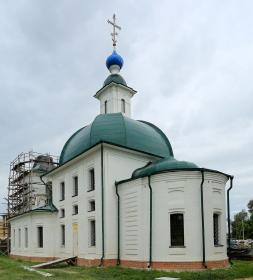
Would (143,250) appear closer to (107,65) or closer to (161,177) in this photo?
(161,177)

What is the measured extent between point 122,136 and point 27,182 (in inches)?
624

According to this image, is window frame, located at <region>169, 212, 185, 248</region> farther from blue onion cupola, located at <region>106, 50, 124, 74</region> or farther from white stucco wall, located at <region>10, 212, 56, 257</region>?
blue onion cupola, located at <region>106, 50, 124, 74</region>

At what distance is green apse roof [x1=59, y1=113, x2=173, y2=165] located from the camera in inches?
803

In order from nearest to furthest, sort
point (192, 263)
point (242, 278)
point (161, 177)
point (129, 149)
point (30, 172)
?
point (242, 278) < point (192, 263) < point (161, 177) < point (129, 149) < point (30, 172)

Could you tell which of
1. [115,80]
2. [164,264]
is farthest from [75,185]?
[164,264]

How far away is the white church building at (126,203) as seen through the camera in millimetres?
16156

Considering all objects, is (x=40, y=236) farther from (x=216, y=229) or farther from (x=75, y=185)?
(x=216, y=229)

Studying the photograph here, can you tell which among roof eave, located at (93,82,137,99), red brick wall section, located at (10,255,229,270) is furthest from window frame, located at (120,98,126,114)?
red brick wall section, located at (10,255,229,270)

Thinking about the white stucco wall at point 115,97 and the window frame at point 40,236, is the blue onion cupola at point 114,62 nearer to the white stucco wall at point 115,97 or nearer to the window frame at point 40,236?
the white stucco wall at point 115,97

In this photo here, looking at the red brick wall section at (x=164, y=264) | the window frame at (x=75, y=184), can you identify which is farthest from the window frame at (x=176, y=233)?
the window frame at (x=75, y=184)

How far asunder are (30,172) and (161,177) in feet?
62.2

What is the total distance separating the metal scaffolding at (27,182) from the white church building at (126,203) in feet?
22.8

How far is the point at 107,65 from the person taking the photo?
2609cm

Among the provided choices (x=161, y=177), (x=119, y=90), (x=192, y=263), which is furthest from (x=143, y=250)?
(x=119, y=90)
